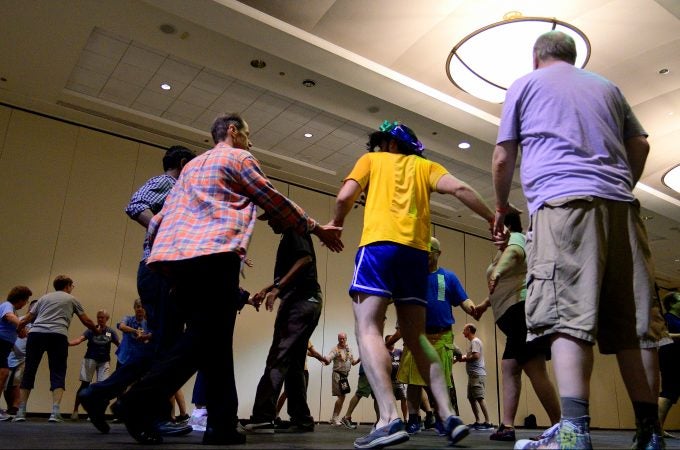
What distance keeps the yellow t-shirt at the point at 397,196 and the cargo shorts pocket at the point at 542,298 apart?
0.62 metres

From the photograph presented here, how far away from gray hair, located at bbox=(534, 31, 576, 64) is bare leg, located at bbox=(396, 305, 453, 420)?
110 cm

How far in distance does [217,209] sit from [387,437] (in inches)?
40.8

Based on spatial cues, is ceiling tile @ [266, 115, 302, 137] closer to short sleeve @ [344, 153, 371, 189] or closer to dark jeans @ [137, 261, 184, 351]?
dark jeans @ [137, 261, 184, 351]

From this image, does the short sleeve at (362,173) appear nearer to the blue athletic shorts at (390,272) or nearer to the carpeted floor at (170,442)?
the blue athletic shorts at (390,272)

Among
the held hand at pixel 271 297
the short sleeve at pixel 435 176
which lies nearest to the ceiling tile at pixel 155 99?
the held hand at pixel 271 297

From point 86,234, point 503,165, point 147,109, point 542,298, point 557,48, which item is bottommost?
point 542,298

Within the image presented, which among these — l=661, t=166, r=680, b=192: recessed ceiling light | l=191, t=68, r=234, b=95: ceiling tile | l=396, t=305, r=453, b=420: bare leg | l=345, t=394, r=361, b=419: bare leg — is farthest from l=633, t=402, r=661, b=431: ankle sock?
l=661, t=166, r=680, b=192: recessed ceiling light

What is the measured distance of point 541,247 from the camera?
157 centimetres

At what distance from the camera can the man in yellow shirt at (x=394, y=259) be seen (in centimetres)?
198

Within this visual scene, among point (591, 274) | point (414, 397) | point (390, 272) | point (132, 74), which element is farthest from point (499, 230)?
point (132, 74)

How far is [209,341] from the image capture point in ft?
6.09

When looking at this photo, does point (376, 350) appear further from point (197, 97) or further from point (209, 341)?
point (197, 97)

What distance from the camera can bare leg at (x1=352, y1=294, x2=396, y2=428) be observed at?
1.90m

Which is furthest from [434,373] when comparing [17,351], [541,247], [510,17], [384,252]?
[17,351]
